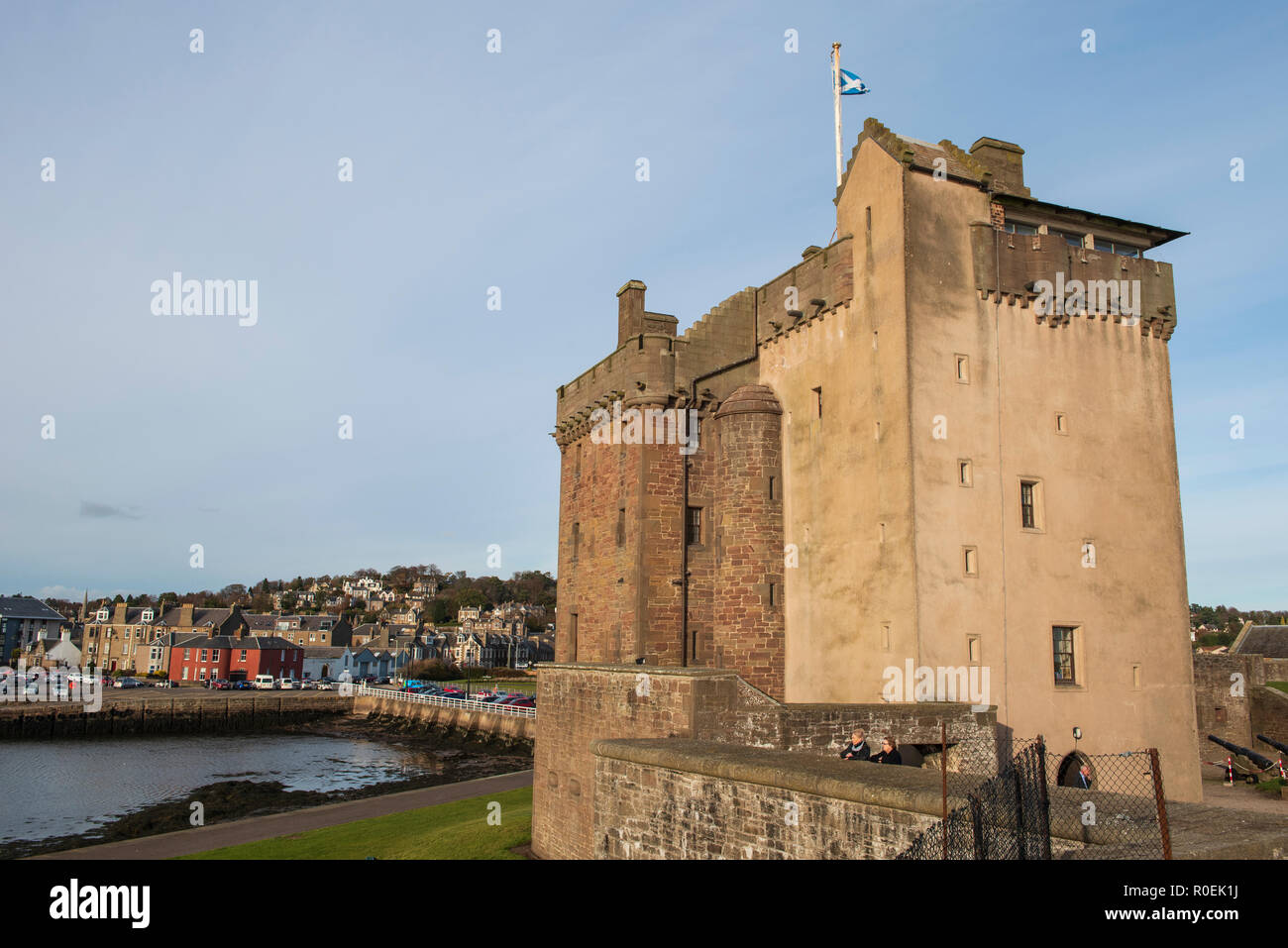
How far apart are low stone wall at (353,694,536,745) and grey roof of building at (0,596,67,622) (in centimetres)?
6436

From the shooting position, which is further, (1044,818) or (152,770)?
(152,770)

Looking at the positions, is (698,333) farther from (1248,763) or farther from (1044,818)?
(1248,763)

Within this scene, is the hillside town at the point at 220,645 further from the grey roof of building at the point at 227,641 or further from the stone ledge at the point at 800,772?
the stone ledge at the point at 800,772

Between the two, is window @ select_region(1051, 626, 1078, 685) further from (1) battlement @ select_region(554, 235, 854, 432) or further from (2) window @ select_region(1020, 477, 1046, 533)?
(1) battlement @ select_region(554, 235, 854, 432)

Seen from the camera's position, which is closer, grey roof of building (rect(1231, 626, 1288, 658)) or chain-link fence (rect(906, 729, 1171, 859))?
chain-link fence (rect(906, 729, 1171, 859))

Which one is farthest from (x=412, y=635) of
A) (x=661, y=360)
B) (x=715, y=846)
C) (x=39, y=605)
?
(x=715, y=846)

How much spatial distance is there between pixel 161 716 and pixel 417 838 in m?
61.4

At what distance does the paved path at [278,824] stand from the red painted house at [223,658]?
74.5 m

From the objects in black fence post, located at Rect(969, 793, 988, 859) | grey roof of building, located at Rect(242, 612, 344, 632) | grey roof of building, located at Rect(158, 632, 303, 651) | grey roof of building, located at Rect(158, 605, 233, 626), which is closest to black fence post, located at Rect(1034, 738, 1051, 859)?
black fence post, located at Rect(969, 793, 988, 859)

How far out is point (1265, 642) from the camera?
42.2 m

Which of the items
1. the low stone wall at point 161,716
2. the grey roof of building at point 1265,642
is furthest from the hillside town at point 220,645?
the grey roof of building at point 1265,642

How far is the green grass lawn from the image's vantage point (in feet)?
72.3

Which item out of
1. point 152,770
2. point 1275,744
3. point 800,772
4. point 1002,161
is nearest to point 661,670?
point 800,772

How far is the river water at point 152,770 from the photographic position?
3903 centimetres
